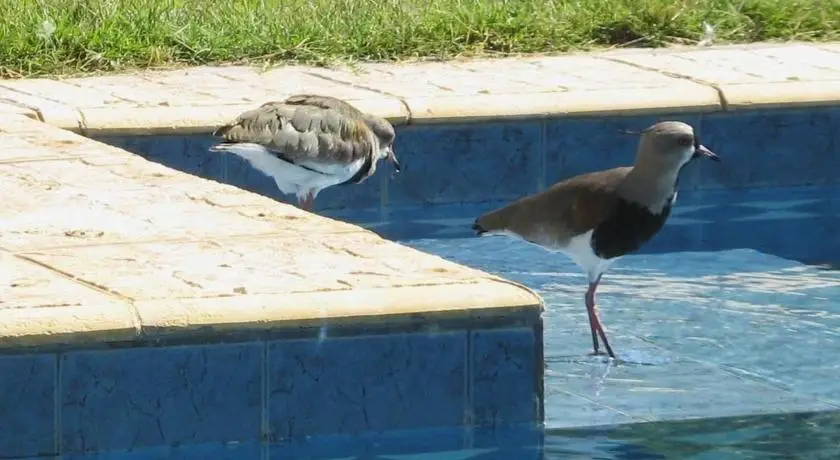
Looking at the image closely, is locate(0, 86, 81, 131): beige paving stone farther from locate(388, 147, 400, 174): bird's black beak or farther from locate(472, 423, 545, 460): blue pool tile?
locate(472, 423, 545, 460): blue pool tile

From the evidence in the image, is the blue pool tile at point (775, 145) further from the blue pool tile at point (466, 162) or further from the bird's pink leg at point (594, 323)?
the bird's pink leg at point (594, 323)

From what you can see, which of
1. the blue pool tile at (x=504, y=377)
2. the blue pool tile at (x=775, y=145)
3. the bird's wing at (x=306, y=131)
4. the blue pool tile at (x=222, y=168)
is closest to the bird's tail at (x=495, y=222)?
the bird's wing at (x=306, y=131)

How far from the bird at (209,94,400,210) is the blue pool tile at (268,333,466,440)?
7.79 ft

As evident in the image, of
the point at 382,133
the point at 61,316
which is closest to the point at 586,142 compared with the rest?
the point at 382,133

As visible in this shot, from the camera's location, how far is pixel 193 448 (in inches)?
211

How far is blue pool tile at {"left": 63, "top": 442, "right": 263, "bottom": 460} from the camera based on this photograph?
5262 millimetres

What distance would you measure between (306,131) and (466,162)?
1.28 metres

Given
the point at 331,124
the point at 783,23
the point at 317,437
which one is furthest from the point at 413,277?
the point at 783,23

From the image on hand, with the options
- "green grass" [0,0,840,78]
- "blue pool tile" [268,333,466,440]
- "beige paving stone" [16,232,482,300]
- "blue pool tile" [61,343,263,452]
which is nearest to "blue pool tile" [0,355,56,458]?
"blue pool tile" [61,343,263,452]

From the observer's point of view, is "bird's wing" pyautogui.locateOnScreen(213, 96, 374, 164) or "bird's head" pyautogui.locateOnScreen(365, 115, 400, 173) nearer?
"bird's wing" pyautogui.locateOnScreen(213, 96, 374, 164)

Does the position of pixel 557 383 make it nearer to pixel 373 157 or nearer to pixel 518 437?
pixel 518 437

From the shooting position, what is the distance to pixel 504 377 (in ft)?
18.4

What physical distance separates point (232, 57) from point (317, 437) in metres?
4.95

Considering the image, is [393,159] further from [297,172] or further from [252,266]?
[252,266]
